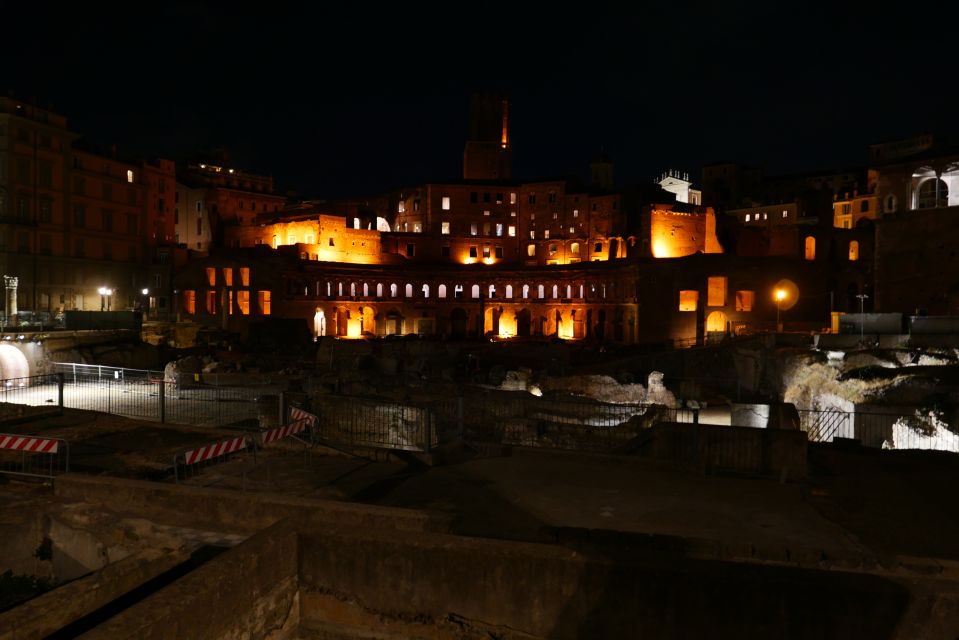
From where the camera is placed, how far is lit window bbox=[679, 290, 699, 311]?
168ft

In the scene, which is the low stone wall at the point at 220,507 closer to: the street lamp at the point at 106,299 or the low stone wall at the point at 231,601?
the low stone wall at the point at 231,601

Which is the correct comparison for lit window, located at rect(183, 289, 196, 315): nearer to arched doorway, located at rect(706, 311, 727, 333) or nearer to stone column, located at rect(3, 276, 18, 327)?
stone column, located at rect(3, 276, 18, 327)

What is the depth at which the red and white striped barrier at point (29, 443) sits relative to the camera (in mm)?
10461

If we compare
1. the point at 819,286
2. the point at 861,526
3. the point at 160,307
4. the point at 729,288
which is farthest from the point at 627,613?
the point at 160,307

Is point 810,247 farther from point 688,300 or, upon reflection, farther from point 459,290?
point 459,290

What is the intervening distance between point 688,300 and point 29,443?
48013mm

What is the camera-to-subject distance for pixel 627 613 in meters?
6.10

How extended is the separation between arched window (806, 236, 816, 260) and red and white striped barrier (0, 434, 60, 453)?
5808cm

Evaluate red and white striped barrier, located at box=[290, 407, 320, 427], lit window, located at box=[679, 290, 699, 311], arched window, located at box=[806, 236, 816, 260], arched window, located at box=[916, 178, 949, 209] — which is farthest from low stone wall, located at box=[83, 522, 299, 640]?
arched window, located at box=[806, 236, 816, 260]

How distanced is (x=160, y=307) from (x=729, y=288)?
48.4 m

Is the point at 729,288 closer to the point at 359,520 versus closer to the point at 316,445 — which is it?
the point at 316,445

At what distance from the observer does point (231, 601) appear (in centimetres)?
594

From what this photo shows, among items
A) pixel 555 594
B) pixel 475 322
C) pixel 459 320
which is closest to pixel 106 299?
pixel 459 320

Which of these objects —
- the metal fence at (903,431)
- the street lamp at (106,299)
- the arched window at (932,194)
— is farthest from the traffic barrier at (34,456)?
the arched window at (932,194)
